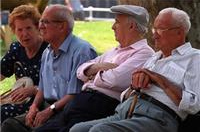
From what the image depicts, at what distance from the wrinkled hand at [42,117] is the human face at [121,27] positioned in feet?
2.65

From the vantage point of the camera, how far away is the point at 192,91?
3.23 meters

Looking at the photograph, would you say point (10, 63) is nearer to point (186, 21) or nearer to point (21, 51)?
point (21, 51)

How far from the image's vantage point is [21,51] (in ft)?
14.8

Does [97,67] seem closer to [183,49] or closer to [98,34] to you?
[183,49]

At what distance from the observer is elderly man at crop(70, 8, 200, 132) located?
10.6 ft

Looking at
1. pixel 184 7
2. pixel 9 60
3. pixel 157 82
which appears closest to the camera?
pixel 157 82

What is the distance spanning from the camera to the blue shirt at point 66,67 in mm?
3977

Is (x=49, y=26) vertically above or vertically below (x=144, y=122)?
above

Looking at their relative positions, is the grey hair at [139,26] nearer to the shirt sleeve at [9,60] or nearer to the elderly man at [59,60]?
the elderly man at [59,60]

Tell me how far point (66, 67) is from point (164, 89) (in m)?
1.02

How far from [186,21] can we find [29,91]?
1673mm

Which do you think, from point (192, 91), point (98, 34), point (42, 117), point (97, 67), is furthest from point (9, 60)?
point (98, 34)

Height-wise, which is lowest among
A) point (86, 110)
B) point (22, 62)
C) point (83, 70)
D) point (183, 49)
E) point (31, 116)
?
point (31, 116)

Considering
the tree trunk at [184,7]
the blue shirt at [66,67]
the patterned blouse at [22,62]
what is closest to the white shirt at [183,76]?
the blue shirt at [66,67]
